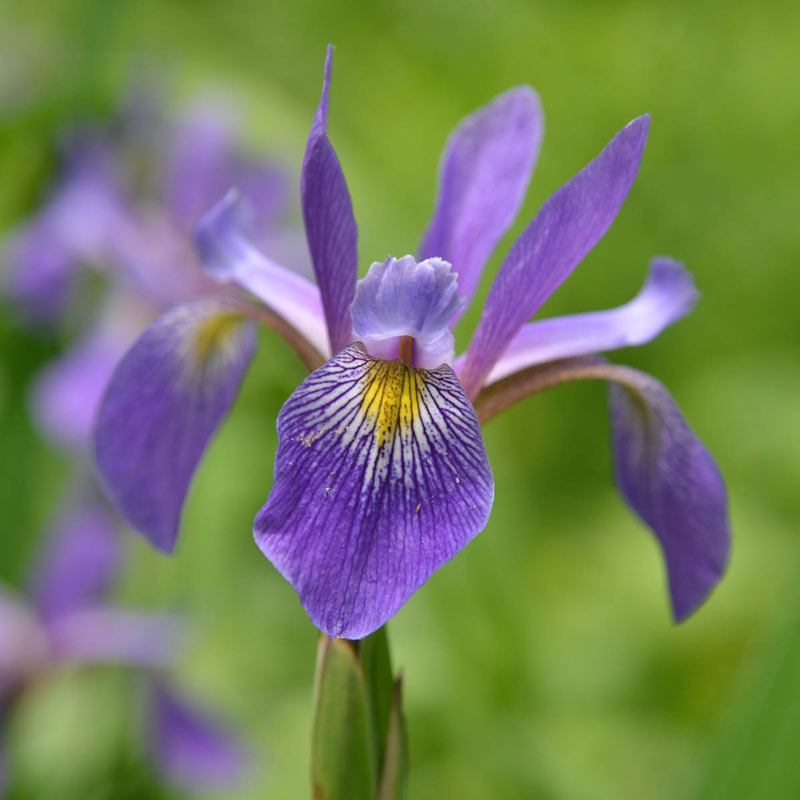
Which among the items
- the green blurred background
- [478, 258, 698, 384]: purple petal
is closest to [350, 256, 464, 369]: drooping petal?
[478, 258, 698, 384]: purple petal

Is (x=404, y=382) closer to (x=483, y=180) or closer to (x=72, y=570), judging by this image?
(x=483, y=180)

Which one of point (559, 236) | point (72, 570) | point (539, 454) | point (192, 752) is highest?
point (559, 236)

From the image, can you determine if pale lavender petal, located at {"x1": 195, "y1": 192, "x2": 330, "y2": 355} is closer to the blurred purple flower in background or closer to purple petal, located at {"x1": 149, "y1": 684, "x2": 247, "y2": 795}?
purple petal, located at {"x1": 149, "y1": 684, "x2": 247, "y2": 795}

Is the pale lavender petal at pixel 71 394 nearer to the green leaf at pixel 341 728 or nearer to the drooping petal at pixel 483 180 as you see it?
the drooping petal at pixel 483 180

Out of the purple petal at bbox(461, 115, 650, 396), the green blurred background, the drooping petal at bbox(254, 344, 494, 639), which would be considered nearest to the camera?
the drooping petal at bbox(254, 344, 494, 639)

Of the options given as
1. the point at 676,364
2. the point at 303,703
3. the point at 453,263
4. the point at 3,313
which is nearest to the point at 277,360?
the point at 3,313

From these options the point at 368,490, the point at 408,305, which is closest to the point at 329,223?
the point at 408,305
